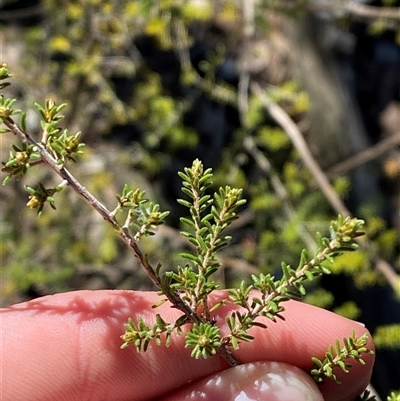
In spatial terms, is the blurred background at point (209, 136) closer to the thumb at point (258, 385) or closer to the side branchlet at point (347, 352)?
the thumb at point (258, 385)

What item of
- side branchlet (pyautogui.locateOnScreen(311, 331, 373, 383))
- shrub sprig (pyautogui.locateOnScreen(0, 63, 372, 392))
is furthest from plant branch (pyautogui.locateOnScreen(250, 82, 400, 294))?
shrub sprig (pyautogui.locateOnScreen(0, 63, 372, 392))

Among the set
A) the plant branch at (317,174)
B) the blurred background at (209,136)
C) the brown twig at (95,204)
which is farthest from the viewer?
the blurred background at (209,136)

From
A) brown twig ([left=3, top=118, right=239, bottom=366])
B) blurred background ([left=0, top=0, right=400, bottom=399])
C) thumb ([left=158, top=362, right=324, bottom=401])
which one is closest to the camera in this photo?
brown twig ([left=3, top=118, right=239, bottom=366])

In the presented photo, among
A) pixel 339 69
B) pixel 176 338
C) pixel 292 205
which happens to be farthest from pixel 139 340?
pixel 339 69

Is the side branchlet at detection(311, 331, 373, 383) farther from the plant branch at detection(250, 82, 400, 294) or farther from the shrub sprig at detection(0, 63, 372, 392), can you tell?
the plant branch at detection(250, 82, 400, 294)

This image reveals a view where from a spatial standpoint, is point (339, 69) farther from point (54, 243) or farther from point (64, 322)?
point (64, 322)

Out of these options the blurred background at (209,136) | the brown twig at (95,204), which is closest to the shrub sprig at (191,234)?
the brown twig at (95,204)

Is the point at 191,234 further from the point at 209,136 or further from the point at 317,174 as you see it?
the point at 209,136

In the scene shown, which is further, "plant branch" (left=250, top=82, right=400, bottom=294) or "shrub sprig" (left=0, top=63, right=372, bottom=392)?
"plant branch" (left=250, top=82, right=400, bottom=294)
